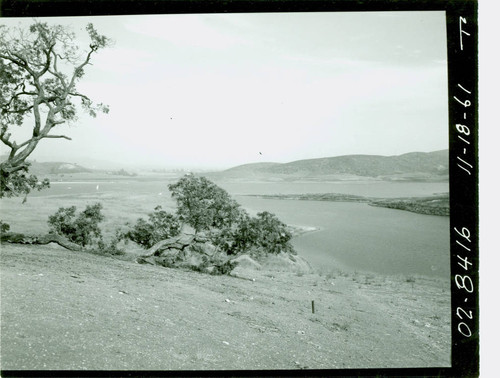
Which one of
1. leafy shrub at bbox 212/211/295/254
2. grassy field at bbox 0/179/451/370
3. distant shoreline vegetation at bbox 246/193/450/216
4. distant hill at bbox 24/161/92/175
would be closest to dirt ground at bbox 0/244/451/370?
grassy field at bbox 0/179/451/370

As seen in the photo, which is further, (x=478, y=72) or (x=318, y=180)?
(x=318, y=180)

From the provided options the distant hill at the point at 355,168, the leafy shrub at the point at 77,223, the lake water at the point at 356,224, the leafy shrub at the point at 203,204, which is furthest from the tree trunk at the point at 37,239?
the distant hill at the point at 355,168

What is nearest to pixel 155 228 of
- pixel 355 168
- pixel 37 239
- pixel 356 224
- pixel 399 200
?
pixel 37 239

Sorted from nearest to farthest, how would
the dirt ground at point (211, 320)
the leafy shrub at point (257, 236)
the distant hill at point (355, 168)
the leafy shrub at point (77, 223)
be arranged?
the dirt ground at point (211, 320)
the distant hill at point (355, 168)
the leafy shrub at point (257, 236)
the leafy shrub at point (77, 223)

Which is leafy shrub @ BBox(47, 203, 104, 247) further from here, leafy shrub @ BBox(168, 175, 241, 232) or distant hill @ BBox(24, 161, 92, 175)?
leafy shrub @ BBox(168, 175, 241, 232)

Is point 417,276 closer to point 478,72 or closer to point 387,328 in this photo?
point 387,328

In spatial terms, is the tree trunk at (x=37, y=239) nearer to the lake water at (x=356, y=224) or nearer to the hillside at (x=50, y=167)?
the lake water at (x=356, y=224)

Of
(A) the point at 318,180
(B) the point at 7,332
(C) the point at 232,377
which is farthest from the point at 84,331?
(A) the point at 318,180
